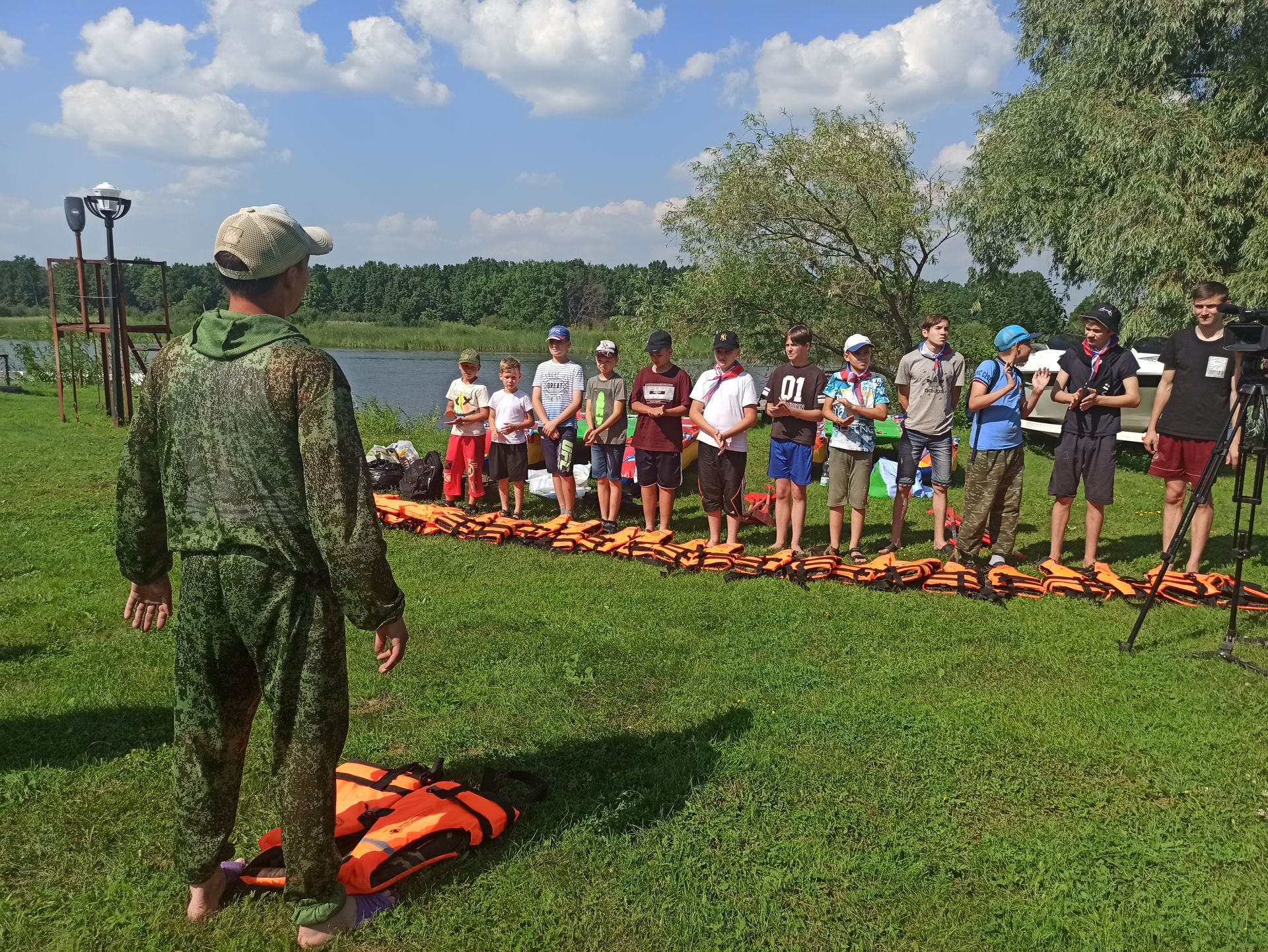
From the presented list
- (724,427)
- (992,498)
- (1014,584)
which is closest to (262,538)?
(724,427)

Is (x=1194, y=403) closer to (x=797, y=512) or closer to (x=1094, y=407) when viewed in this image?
(x=1094, y=407)

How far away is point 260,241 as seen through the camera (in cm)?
240

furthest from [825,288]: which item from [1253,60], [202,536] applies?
[202,536]

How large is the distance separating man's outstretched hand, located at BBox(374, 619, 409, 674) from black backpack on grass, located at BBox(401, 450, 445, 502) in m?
7.12

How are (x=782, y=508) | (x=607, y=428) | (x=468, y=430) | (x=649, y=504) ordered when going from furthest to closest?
(x=468, y=430) → (x=607, y=428) → (x=649, y=504) → (x=782, y=508)

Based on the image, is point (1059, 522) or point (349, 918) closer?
point (349, 918)

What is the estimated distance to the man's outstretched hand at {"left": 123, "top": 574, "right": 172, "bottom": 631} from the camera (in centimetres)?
271

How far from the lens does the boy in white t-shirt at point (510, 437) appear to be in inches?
339

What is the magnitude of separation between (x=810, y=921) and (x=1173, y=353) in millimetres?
5424

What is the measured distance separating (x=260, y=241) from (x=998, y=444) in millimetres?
5858

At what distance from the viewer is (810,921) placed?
9.32 feet

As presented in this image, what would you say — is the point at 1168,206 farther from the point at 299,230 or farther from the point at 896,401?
the point at 299,230

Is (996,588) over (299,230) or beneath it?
beneath

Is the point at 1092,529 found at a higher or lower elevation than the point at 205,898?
higher
